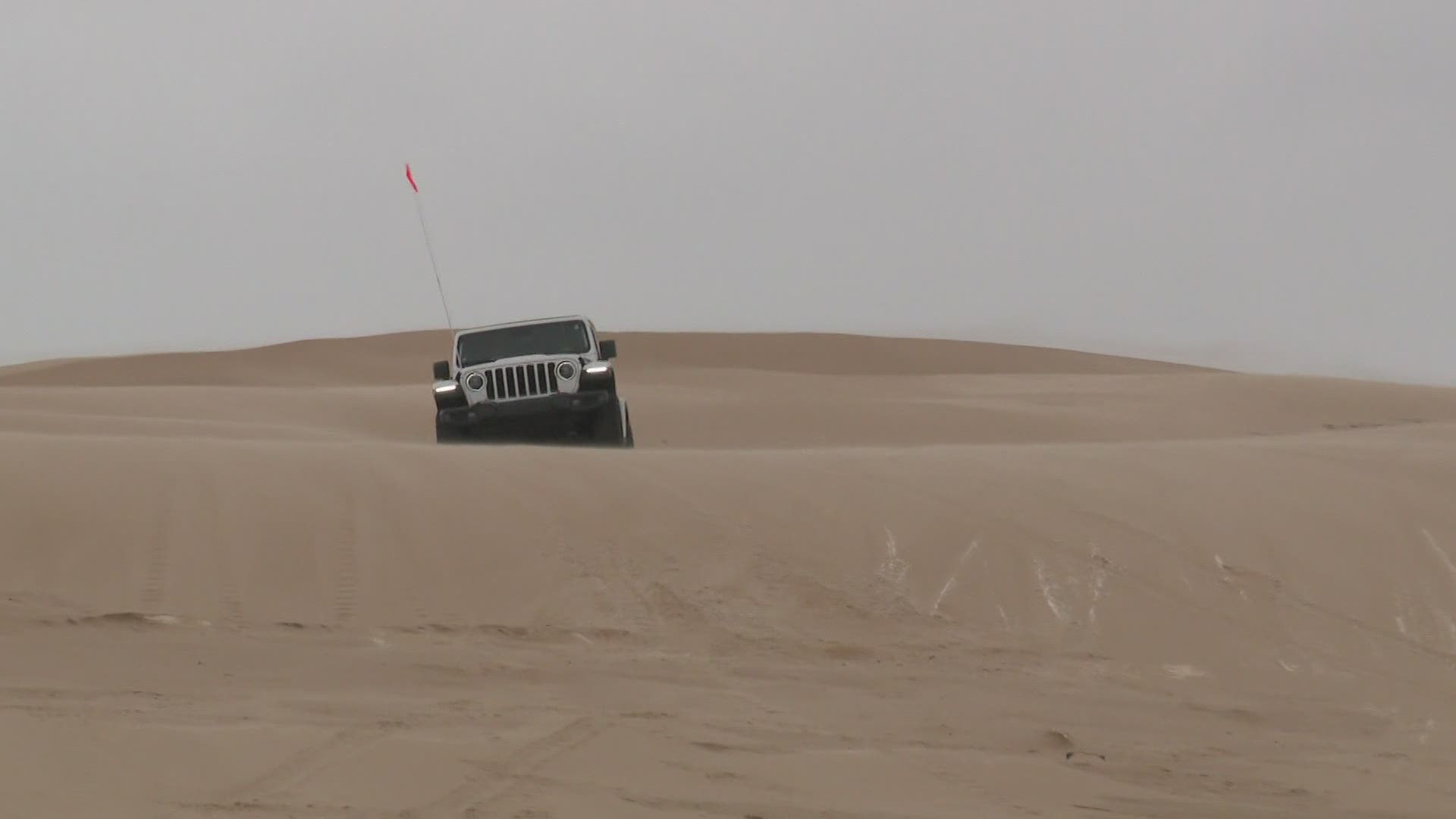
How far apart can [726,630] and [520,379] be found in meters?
6.92

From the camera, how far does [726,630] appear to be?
24.3 ft

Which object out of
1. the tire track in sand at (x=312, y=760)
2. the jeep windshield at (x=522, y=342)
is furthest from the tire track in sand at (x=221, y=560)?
the jeep windshield at (x=522, y=342)

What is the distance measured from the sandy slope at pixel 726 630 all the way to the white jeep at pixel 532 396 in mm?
2143

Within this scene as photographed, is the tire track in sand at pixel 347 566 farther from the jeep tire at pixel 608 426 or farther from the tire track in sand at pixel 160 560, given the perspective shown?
the jeep tire at pixel 608 426

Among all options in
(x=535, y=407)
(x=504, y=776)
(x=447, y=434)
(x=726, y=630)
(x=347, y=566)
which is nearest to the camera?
(x=504, y=776)

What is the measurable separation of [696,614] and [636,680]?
1227 millimetres

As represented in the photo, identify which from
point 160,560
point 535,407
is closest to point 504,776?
point 160,560

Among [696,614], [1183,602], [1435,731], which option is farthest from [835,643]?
[1435,731]

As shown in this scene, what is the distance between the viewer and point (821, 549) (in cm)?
862

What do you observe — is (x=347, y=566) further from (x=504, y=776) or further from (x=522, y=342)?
(x=522, y=342)

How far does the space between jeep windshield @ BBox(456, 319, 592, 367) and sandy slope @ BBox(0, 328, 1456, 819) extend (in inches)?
119

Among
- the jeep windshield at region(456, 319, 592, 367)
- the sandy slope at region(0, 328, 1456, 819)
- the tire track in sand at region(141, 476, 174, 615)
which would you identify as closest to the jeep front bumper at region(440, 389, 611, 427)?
the jeep windshield at region(456, 319, 592, 367)

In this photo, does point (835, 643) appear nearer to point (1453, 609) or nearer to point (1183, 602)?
point (1183, 602)

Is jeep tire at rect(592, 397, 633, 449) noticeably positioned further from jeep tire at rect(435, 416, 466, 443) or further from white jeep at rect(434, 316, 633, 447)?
jeep tire at rect(435, 416, 466, 443)
